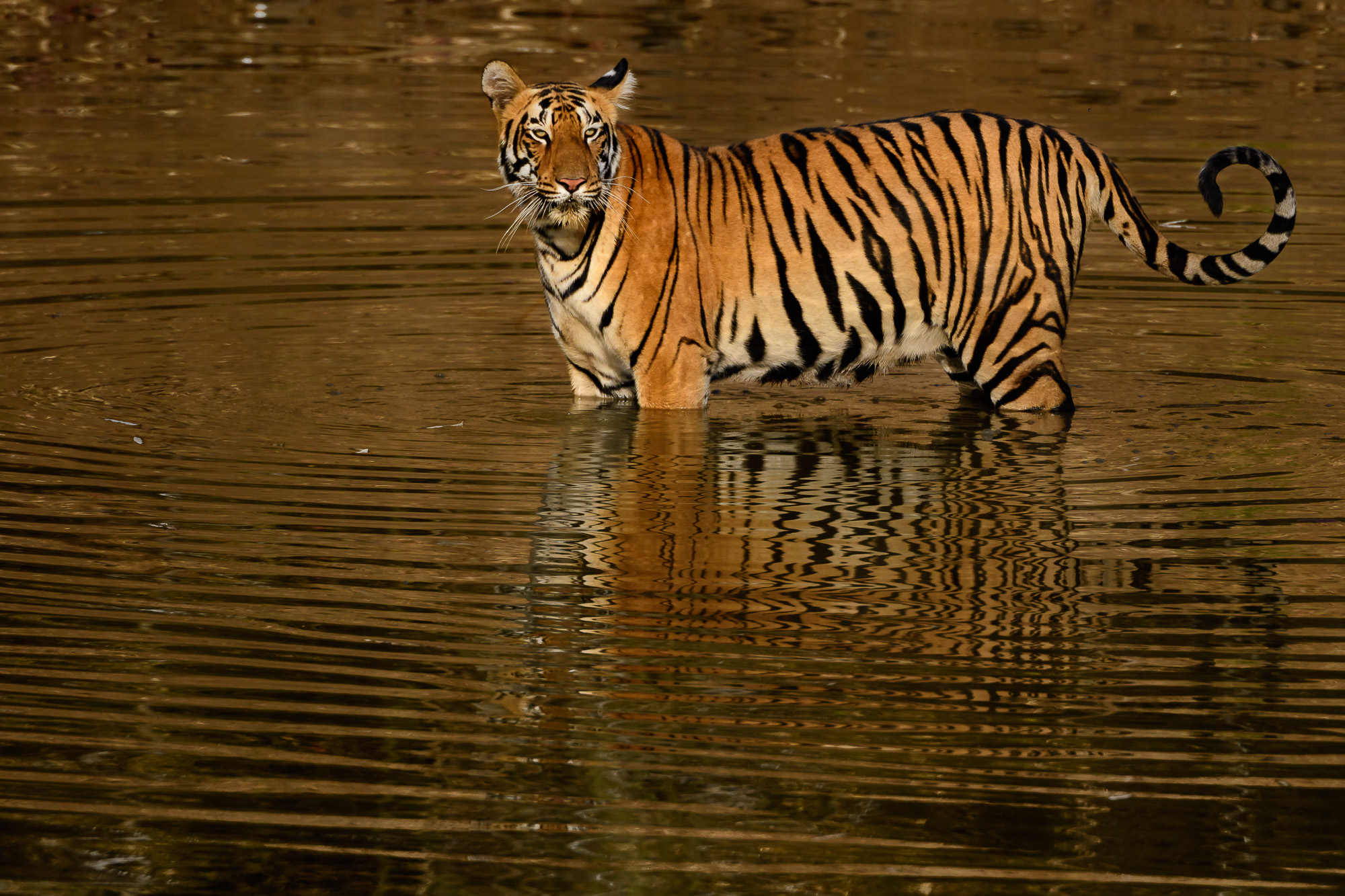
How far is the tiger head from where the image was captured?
6.97 m

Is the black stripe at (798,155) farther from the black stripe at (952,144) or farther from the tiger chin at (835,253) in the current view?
the black stripe at (952,144)

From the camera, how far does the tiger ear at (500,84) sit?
7230 mm

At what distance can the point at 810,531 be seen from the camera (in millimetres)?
6164

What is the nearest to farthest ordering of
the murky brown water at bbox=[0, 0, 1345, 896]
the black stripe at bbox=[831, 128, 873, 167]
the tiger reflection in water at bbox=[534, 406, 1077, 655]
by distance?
1. the murky brown water at bbox=[0, 0, 1345, 896]
2. the tiger reflection in water at bbox=[534, 406, 1077, 655]
3. the black stripe at bbox=[831, 128, 873, 167]

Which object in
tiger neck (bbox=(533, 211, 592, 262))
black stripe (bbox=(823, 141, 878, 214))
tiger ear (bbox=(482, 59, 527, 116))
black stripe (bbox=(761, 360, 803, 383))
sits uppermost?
tiger ear (bbox=(482, 59, 527, 116))

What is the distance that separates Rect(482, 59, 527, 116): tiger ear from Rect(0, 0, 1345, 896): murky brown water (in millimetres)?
1177

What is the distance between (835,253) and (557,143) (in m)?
1.13

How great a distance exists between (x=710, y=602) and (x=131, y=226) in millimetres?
7092

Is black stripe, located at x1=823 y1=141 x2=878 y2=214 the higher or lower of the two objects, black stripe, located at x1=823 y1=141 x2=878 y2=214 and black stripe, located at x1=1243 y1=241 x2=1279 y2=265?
the higher

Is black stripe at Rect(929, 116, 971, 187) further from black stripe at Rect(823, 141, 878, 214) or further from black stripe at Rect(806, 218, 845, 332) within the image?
black stripe at Rect(806, 218, 845, 332)

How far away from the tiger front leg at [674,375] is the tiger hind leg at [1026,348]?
991mm

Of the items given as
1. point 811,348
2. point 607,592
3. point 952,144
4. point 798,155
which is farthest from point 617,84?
point 607,592

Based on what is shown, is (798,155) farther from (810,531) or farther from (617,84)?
(810,531)

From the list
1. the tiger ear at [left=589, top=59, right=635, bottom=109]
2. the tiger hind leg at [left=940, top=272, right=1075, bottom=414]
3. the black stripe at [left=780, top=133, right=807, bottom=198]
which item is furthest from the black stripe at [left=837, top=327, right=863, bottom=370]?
the tiger ear at [left=589, top=59, right=635, bottom=109]
